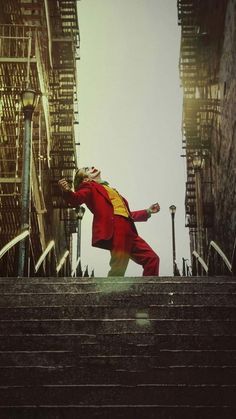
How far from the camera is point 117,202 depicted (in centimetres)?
1038

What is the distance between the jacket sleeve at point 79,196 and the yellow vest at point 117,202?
1.26 feet

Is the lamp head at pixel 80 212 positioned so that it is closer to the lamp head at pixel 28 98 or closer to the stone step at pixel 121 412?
the lamp head at pixel 28 98

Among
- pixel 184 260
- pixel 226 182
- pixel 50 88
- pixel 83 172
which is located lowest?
pixel 184 260

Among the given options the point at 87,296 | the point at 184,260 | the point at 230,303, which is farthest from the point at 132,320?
the point at 184,260

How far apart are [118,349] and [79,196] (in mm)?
4598

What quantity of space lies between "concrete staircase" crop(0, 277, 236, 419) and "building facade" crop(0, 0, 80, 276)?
5.23 metres

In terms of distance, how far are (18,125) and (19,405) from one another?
12956 mm

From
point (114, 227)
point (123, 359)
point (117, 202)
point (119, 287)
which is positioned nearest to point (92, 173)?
point (117, 202)

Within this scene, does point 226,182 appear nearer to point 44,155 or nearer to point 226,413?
point 44,155

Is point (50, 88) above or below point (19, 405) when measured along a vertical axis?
above

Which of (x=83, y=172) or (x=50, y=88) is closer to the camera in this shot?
(x=83, y=172)

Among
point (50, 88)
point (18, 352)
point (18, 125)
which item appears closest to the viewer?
point (18, 352)

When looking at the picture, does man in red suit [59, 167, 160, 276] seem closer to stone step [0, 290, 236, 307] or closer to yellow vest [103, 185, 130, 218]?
yellow vest [103, 185, 130, 218]

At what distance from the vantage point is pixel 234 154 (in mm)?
16109
